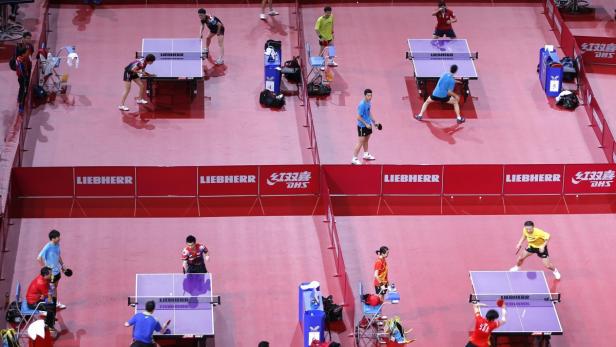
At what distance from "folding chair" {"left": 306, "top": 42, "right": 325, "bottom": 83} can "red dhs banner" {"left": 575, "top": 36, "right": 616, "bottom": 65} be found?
23.3 ft

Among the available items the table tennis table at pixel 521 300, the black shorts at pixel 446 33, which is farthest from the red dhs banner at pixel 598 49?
the table tennis table at pixel 521 300

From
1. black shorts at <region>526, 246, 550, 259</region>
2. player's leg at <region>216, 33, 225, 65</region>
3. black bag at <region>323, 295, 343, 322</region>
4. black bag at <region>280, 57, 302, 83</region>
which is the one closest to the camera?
black bag at <region>323, 295, 343, 322</region>

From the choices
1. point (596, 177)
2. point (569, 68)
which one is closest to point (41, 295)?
point (596, 177)

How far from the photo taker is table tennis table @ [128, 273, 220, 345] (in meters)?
26.2

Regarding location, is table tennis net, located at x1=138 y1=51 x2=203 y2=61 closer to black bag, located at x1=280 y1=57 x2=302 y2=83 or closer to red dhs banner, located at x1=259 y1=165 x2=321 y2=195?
black bag, located at x1=280 y1=57 x2=302 y2=83

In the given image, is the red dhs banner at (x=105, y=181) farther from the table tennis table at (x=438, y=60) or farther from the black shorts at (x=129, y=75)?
the table tennis table at (x=438, y=60)

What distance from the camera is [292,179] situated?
105 ft

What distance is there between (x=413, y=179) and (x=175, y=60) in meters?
7.76

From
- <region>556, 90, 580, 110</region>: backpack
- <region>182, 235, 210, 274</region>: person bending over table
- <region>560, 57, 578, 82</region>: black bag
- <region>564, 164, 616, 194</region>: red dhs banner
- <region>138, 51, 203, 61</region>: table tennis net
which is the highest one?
<region>138, 51, 203, 61</region>: table tennis net

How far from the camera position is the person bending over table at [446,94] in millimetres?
34938

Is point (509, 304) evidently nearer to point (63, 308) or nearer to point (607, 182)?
point (607, 182)

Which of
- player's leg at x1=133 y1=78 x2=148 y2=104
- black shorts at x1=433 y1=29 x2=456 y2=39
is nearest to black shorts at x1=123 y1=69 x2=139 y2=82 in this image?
player's leg at x1=133 y1=78 x2=148 y2=104

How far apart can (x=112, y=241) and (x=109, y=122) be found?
17.8 feet

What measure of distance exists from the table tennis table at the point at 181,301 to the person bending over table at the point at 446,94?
32.4 ft
